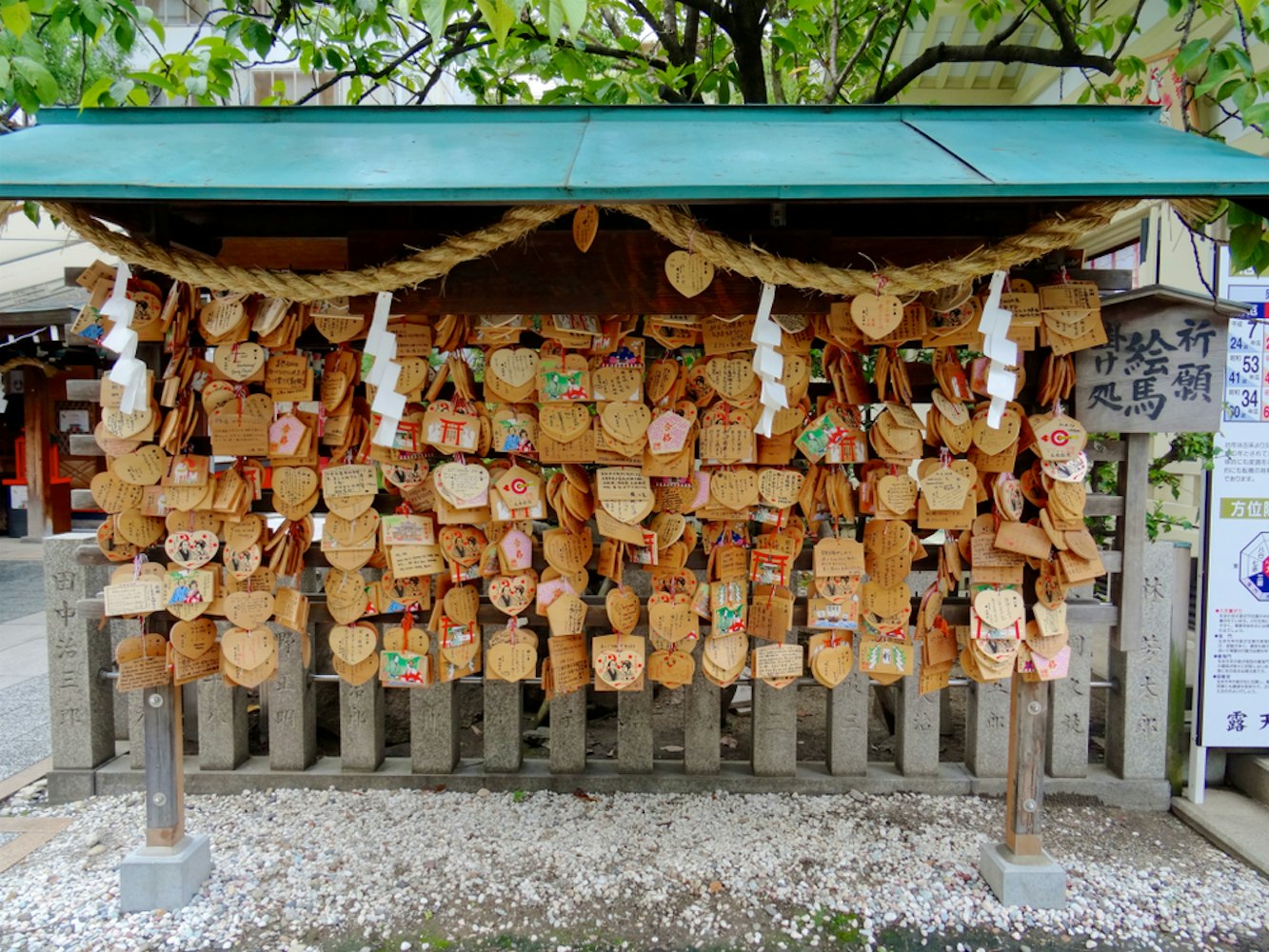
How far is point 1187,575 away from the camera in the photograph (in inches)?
139

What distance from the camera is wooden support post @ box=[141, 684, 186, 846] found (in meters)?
2.75

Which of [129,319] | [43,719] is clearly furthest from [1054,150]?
[43,719]

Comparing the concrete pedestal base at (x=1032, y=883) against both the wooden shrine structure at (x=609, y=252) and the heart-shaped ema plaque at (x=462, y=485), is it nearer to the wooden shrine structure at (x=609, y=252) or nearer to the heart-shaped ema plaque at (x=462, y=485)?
the wooden shrine structure at (x=609, y=252)

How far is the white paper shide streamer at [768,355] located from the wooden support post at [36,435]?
1178 centimetres

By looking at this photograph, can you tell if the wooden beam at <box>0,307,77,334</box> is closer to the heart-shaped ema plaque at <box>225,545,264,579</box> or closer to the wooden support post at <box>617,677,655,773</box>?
the heart-shaped ema plaque at <box>225,545,264,579</box>

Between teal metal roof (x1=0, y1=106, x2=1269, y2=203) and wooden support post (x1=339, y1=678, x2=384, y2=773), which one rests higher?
teal metal roof (x1=0, y1=106, x2=1269, y2=203)

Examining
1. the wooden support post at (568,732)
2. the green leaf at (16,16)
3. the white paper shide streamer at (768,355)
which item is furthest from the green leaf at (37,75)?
the wooden support post at (568,732)

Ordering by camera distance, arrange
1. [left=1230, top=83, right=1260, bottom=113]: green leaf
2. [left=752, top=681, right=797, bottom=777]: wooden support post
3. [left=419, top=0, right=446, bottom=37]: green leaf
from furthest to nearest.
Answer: [left=752, top=681, right=797, bottom=777]: wooden support post → [left=1230, top=83, right=1260, bottom=113]: green leaf → [left=419, top=0, right=446, bottom=37]: green leaf

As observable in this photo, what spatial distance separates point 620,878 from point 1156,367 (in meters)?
2.75

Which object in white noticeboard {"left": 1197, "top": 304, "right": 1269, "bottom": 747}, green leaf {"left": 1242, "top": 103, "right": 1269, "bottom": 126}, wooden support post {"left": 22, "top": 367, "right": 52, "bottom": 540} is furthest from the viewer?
wooden support post {"left": 22, "top": 367, "right": 52, "bottom": 540}

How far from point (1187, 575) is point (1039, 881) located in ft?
5.67

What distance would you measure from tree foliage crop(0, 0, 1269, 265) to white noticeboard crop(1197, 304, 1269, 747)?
1.10 meters

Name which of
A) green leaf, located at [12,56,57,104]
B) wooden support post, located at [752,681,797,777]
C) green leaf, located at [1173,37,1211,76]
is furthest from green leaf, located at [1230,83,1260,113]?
green leaf, located at [12,56,57,104]

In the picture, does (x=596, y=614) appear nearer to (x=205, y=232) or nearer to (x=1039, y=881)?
(x=1039, y=881)
